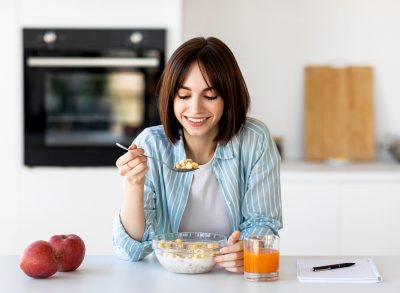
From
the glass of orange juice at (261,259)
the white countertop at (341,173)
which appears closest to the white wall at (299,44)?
the white countertop at (341,173)

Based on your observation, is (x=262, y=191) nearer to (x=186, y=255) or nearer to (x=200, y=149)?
(x=200, y=149)

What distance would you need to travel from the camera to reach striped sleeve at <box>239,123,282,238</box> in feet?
7.41

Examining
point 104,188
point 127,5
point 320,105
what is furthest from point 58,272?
point 320,105

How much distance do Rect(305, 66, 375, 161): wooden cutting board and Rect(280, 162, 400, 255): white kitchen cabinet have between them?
1.74 feet

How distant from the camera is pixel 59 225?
391cm

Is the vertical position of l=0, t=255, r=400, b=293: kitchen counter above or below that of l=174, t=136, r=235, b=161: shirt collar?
below

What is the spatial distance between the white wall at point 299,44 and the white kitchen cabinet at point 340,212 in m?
0.69

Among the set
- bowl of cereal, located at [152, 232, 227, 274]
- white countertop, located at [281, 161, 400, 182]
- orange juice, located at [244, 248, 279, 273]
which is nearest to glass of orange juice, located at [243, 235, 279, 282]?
orange juice, located at [244, 248, 279, 273]

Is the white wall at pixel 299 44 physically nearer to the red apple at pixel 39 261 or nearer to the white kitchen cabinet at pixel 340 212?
the white kitchen cabinet at pixel 340 212

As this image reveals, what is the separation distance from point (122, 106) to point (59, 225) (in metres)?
0.69

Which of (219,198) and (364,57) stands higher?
(364,57)

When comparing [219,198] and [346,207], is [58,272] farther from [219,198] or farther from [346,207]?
[346,207]

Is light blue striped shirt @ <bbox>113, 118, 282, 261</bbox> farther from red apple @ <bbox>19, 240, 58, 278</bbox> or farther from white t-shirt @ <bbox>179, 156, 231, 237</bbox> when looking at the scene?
red apple @ <bbox>19, 240, 58, 278</bbox>

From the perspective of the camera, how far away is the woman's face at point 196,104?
2195 millimetres
